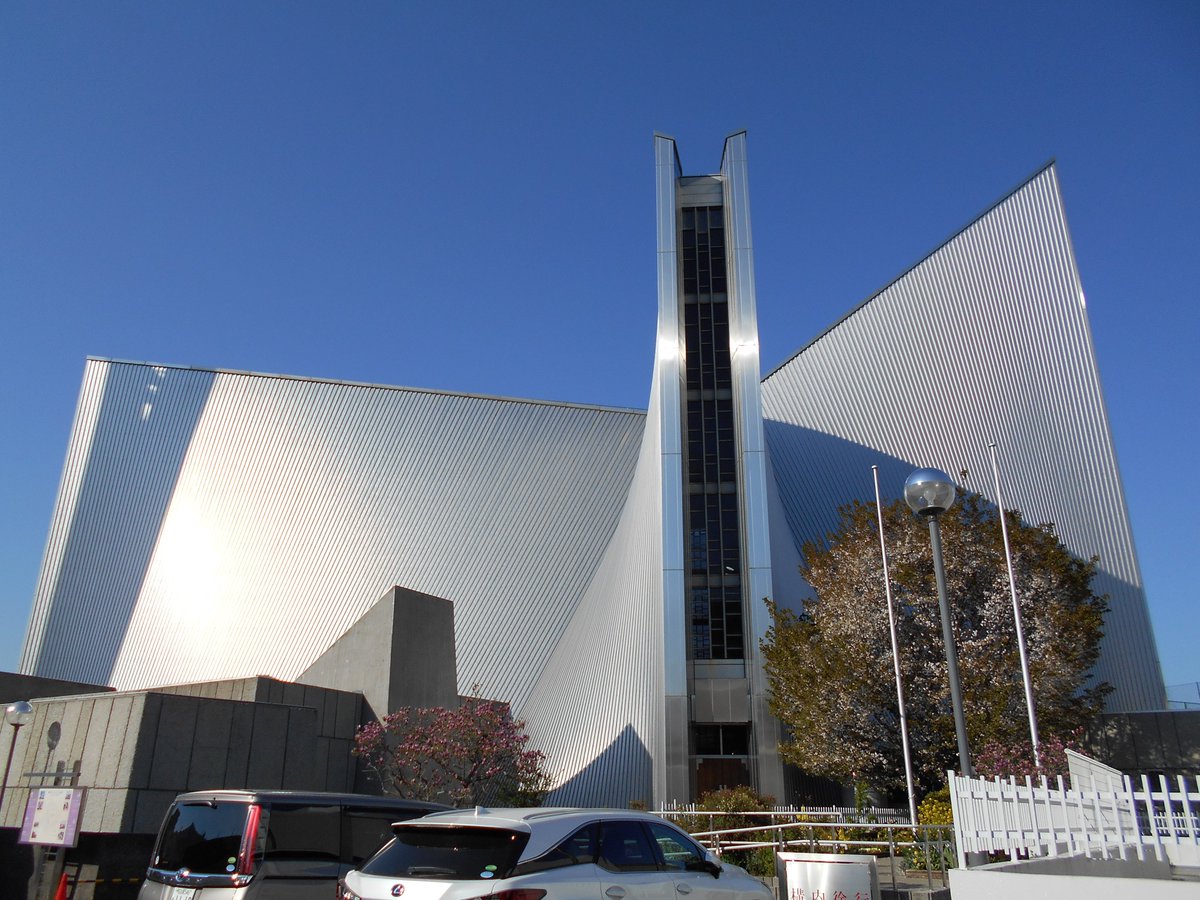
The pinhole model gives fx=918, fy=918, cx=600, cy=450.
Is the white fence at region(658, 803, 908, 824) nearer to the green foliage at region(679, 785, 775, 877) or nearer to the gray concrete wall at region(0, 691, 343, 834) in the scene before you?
the green foliage at region(679, 785, 775, 877)

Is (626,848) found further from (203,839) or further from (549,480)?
(549,480)

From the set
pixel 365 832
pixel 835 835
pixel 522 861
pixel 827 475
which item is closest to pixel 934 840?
pixel 835 835

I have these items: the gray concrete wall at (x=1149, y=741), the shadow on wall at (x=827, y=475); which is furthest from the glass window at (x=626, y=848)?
the shadow on wall at (x=827, y=475)

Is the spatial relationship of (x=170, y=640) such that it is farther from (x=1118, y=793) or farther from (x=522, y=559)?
(x=1118, y=793)

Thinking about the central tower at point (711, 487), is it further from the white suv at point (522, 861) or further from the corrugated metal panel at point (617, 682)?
the white suv at point (522, 861)

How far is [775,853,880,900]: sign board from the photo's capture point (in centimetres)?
980

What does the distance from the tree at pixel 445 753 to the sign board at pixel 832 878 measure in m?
9.97

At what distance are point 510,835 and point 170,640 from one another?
1426 inches

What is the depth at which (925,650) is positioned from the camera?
2430 cm

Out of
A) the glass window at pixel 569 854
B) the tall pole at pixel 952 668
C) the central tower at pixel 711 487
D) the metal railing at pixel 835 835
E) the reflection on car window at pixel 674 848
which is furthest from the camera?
the central tower at pixel 711 487

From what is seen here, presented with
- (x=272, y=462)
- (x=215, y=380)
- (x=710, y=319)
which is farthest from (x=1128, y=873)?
(x=215, y=380)

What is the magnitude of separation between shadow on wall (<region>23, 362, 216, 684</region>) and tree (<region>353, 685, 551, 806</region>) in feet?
80.4

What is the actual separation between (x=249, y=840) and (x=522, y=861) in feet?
11.3

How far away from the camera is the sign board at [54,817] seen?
10812mm
